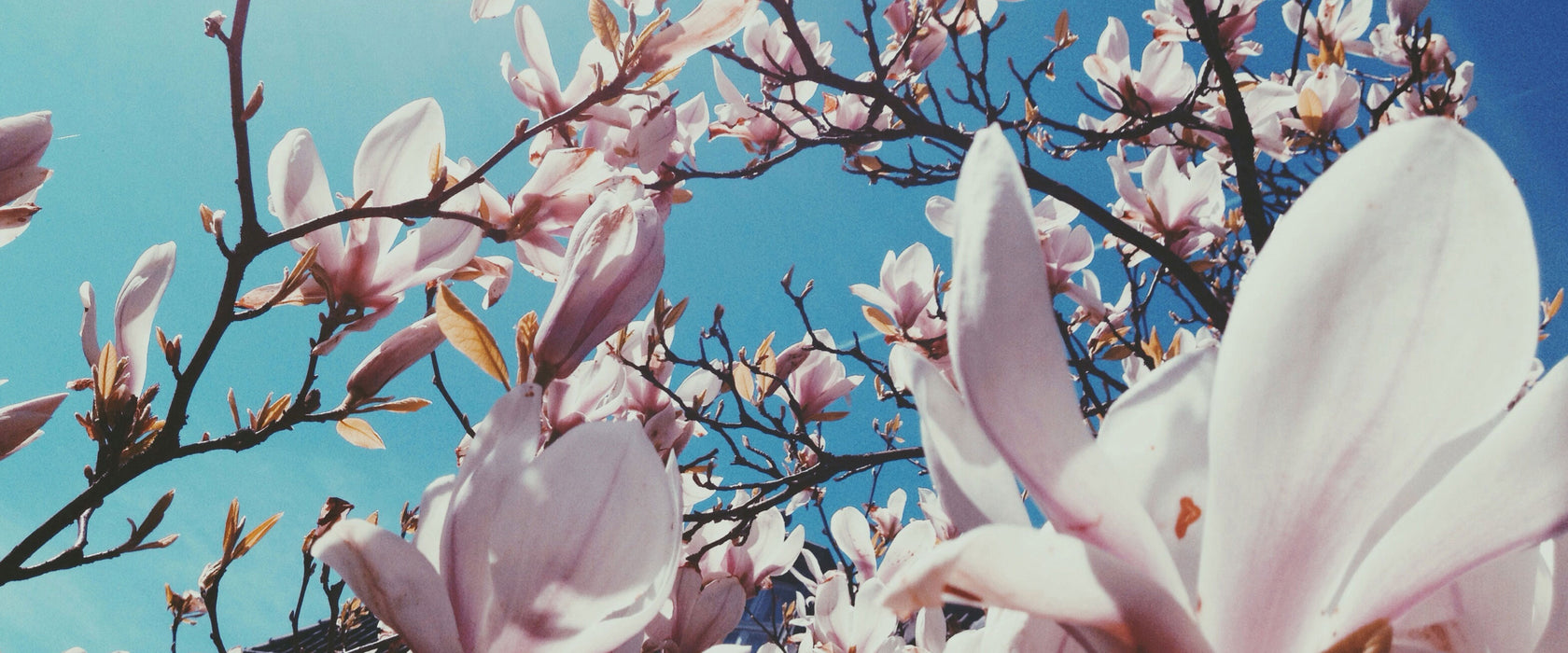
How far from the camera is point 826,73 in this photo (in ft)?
7.13

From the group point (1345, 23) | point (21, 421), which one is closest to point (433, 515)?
point (21, 421)

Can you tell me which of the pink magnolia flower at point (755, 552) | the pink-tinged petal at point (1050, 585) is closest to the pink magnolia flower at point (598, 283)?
the pink-tinged petal at point (1050, 585)

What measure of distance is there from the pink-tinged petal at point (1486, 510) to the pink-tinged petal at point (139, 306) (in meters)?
1.27

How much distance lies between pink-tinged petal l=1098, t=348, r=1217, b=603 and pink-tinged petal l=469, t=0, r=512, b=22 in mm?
1400

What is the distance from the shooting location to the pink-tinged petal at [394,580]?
509 millimetres

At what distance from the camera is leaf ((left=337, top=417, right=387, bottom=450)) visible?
113 cm

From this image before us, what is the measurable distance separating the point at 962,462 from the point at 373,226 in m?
0.98

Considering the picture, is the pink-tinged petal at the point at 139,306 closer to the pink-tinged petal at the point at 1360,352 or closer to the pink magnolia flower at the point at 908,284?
the pink-tinged petal at the point at 1360,352

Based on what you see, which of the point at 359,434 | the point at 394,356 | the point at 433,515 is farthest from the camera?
the point at 359,434

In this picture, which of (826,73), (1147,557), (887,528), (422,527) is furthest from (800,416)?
(1147,557)

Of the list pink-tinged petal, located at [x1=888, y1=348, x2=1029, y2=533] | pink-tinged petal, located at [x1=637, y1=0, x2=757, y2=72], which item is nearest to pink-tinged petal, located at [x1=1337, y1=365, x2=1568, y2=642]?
pink-tinged petal, located at [x1=888, y1=348, x2=1029, y2=533]

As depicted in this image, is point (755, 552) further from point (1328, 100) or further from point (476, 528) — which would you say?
point (1328, 100)

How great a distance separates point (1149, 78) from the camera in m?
2.52

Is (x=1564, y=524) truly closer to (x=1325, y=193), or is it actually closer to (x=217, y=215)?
(x=1325, y=193)
